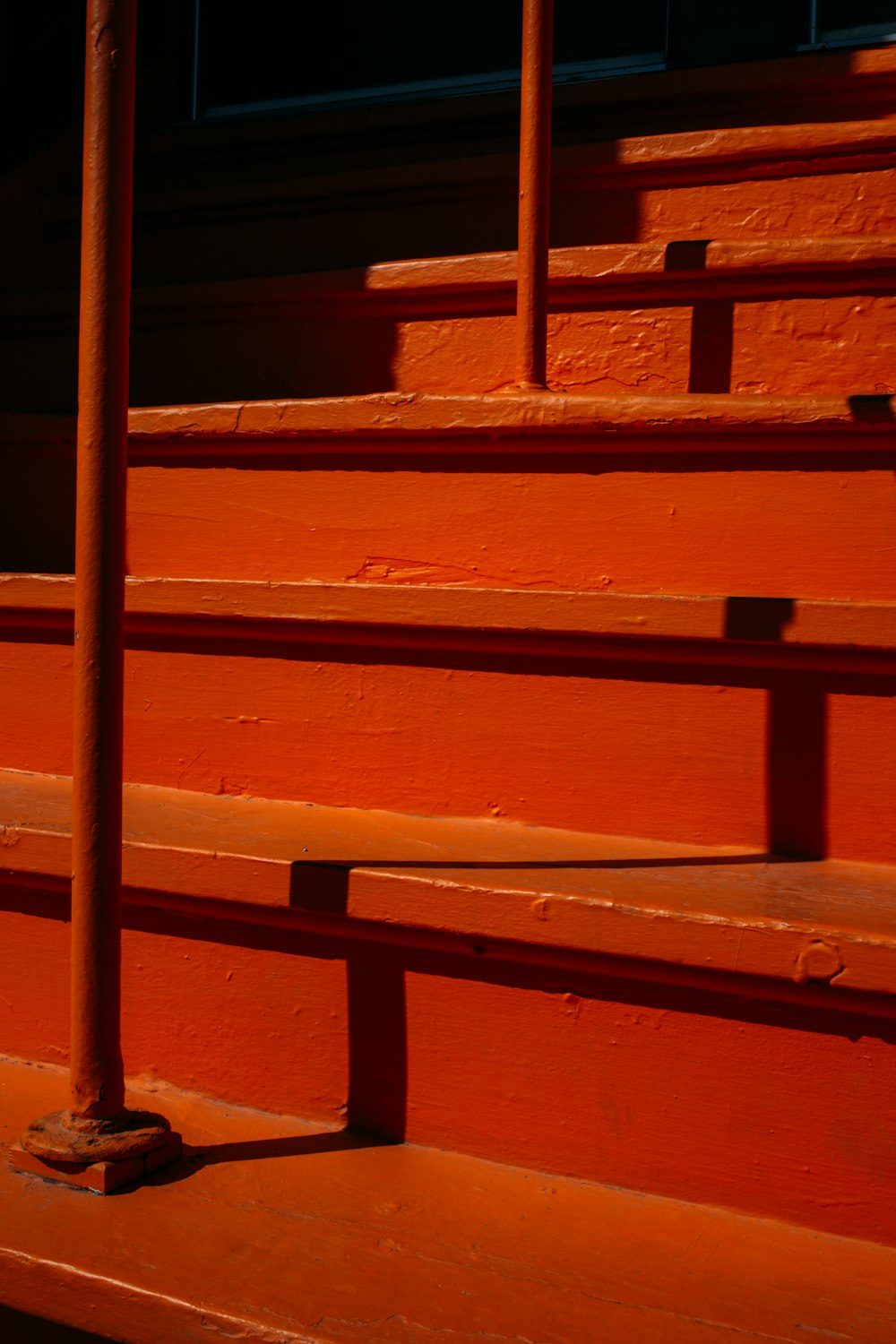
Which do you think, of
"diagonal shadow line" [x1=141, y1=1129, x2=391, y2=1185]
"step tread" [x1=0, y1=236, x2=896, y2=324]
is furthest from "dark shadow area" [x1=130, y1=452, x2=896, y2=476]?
"diagonal shadow line" [x1=141, y1=1129, x2=391, y2=1185]

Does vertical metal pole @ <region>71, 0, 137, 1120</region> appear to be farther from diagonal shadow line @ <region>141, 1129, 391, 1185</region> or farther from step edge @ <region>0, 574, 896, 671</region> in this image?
step edge @ <region>0, 574, 896, 671</region>

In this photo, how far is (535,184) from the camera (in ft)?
5.24

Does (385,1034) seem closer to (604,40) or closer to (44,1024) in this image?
(44,1024)

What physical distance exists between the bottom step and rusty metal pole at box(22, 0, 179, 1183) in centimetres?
11

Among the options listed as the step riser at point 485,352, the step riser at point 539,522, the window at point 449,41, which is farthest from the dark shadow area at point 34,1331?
the window at point 449,41

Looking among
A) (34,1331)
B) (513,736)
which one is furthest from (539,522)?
(34,1331)

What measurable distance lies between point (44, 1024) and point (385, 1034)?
471 mm

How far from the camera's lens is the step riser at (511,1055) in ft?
3.79

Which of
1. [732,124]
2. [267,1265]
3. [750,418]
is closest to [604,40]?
[732,124]

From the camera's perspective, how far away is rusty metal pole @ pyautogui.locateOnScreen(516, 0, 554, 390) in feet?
5.23

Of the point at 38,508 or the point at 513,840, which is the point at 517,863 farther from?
the point at 38,508

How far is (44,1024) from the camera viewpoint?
1.46m

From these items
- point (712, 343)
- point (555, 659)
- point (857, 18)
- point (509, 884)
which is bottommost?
point (509, 884)

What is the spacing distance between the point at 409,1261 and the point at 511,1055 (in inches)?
9.7
